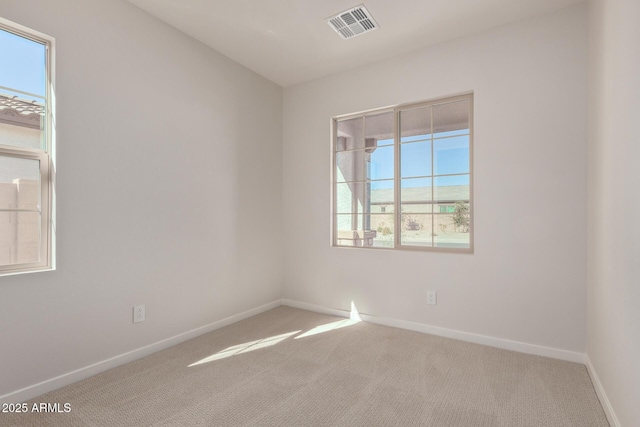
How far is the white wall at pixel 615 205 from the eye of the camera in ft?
4.92

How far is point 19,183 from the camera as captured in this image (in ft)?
6.74

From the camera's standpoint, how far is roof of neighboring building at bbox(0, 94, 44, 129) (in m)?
2.01

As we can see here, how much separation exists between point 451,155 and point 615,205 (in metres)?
1.48

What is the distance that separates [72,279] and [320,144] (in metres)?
2.70

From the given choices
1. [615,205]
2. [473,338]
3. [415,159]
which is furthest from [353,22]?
[473,338]

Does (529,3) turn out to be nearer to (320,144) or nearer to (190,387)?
(320,144)

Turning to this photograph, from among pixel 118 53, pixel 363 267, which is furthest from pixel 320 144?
pixel 118 53

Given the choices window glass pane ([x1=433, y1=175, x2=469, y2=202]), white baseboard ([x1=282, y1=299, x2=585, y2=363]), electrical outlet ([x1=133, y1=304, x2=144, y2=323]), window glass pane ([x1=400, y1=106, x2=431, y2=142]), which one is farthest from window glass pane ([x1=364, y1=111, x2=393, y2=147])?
electrical outlet ([x1=133, y1=304, x2=144, y2=323])

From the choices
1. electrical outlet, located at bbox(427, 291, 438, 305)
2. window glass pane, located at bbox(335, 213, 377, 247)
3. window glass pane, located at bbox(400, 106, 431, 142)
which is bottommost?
electrical outlet, located at bbox(427, 291, 438, 305)

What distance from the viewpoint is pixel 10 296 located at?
6.34ft

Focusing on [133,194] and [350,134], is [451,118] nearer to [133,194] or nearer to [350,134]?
[350,134]

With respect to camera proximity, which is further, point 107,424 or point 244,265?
point 244,265

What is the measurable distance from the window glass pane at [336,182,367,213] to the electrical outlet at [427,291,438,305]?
45.2 inches

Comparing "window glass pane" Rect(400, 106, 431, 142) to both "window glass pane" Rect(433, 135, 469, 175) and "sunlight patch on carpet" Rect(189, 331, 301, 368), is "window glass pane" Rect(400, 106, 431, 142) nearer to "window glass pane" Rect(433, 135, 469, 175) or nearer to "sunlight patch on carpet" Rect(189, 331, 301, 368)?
"window glass pane" Rect(433, 135, 469, 175)
